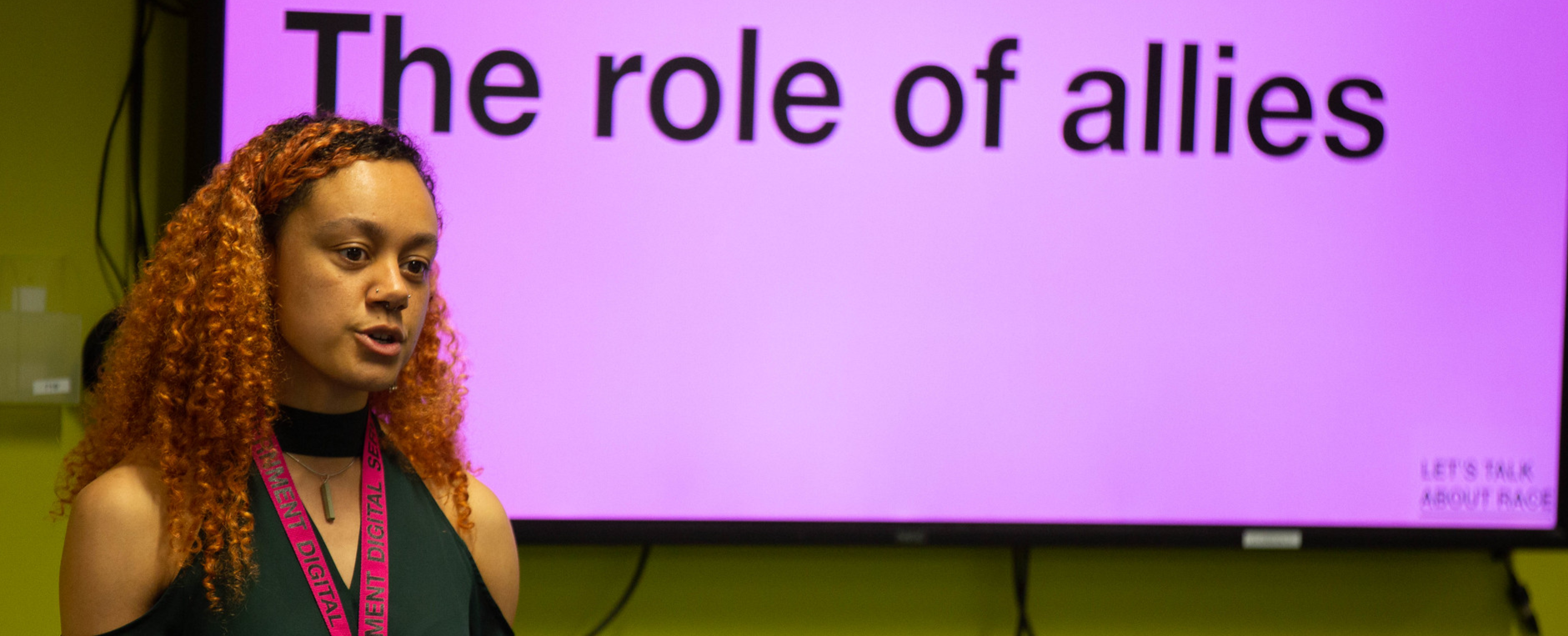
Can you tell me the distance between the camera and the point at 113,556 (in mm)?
833

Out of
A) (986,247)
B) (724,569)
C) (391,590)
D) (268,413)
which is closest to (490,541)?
(391,590)

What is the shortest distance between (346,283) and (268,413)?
130mm

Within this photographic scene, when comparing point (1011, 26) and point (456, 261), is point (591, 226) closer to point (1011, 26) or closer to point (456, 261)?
point (456, 261)

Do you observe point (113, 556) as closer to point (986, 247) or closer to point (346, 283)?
point (346, 283)

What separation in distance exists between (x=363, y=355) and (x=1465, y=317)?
71.0 inches

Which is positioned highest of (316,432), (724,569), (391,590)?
(316,432)

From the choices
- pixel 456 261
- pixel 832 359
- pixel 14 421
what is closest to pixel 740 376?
pixel 832 359

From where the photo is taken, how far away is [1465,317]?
187 cm

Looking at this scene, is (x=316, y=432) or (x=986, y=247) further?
(x=986, y=247)

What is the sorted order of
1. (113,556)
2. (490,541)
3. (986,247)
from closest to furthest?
(113,556) < (490,541) < (986,247)

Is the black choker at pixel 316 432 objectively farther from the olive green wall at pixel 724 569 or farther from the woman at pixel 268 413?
the olive green wall at pixel 724 569

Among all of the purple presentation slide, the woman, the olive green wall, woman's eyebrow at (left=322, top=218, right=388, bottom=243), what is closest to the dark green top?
the woman

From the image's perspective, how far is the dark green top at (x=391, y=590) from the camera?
0.86m

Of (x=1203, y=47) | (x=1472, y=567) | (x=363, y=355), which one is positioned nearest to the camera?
(x=363, y=355)
